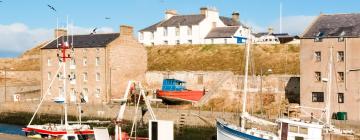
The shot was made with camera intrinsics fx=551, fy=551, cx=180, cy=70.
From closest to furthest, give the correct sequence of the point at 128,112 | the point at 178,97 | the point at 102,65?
the point at 128,112, the point at 178,97, the point at 102,65

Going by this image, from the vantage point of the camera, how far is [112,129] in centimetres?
5112

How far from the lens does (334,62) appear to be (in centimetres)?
5056

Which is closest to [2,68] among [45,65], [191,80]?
[45,65]

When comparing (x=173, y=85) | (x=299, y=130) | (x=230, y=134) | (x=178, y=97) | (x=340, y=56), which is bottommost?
(x=230, y=134)

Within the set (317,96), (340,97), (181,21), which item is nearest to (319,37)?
(317,96)

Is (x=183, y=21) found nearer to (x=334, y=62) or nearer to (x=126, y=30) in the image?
(x=126, y=30)

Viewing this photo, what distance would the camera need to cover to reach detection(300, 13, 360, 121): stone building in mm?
49469

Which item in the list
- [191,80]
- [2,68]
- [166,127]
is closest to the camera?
[166,127]

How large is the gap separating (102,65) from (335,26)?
1094 inches

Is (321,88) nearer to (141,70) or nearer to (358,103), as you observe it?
(358,103)

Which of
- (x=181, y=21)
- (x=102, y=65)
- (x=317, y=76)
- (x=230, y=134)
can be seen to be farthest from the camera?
(x=181, y=21)

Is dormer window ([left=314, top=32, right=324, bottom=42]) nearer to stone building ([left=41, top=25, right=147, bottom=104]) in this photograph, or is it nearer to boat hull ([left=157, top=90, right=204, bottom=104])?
boat hull ([left=157, top=90, right=204, bottom=104])

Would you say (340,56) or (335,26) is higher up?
(335,26)

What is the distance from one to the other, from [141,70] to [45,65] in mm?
12594
